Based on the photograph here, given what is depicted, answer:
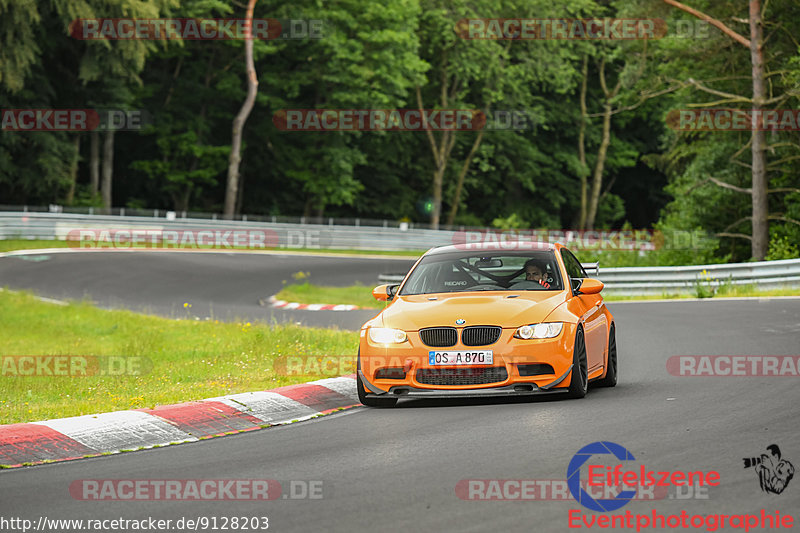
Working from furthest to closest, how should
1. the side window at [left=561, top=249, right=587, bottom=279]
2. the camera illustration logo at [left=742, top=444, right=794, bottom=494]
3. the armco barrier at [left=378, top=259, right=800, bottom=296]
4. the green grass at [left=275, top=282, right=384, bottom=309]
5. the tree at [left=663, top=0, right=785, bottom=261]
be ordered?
the tree at [left=663, top=0, right=785, bottom=261] < the green grass at [left=275, top=282, right=384, bottom=309] < the armco barrier at [left=378, top=259, right=800, bottom=296] < the side window at [left=561, top=249, right=587, bottom=279] < the camera illustration logo at [left=742, top=444, right=794, bottom=494]

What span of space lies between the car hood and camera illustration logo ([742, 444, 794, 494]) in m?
3.09

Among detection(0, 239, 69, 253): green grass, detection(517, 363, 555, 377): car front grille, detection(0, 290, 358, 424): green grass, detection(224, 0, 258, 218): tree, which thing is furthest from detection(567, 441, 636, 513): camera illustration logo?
detection(224, 0, 258, 218): tree

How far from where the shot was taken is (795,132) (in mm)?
31844

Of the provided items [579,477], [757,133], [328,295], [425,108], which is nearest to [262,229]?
[328,295]

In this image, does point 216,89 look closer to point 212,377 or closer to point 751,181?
point 751,181

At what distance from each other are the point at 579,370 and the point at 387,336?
5.80 ft

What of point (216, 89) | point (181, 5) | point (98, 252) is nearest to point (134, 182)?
point (216, 89)

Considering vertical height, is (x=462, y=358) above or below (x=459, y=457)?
above

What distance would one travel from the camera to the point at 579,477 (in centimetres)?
688

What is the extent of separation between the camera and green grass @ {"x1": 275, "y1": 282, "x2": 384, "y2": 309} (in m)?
28.4

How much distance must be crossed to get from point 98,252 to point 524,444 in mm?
33387

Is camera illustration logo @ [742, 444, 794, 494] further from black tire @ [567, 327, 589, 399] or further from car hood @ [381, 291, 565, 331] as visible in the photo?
car hood @ [381, 291, 565, 331]

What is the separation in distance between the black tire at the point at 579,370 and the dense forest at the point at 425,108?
821 inches

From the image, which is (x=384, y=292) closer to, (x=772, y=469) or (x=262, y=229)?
(x=772, y=469)
